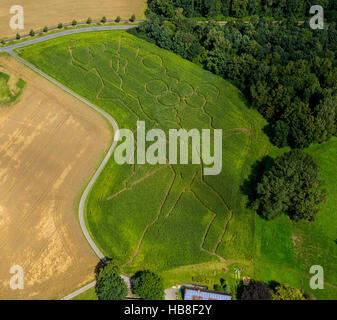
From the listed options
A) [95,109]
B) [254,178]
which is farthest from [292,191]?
[95,109]

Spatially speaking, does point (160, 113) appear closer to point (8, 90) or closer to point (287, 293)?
point (8, 90)

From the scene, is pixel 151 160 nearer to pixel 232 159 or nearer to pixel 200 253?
pixel 232 159

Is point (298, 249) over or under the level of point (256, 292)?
over

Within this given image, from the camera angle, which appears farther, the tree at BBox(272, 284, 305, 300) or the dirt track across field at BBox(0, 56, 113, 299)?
the dirt track across field at BBox(0, 56, 113, 299)

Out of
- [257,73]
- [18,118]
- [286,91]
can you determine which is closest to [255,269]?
[286,91]

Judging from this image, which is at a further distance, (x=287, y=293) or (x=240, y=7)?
(x=240, y=7)

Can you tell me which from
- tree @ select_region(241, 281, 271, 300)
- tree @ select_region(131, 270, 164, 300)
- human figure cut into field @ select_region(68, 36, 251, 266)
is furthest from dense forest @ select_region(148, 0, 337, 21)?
tree @ select_region(241, 281, 271, 300)

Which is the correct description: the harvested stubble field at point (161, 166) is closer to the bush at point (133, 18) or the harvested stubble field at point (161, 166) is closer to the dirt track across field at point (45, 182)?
the dirt track across field at point (45, 182)

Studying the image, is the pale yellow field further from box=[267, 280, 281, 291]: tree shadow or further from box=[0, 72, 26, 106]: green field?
box=[267, 280, 281, 291]: tree shadow
